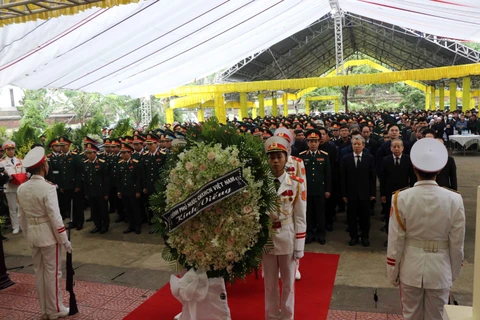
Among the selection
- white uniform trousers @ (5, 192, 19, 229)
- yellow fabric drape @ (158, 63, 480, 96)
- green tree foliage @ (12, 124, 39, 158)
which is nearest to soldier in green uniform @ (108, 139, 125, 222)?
white uniform trousers @ (5, 192, 19, 229)

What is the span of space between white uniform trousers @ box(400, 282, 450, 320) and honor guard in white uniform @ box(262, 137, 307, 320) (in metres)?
0.84

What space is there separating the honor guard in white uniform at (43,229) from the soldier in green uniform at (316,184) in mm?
3381

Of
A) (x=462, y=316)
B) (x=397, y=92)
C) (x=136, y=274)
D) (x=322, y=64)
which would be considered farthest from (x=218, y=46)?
(x=397, y=92)

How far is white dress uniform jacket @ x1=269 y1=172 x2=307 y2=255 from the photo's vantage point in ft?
10.6

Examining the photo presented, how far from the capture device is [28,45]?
225 inches

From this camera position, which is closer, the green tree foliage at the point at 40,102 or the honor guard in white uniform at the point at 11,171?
the honor guard in white uniform at the point at 11,171

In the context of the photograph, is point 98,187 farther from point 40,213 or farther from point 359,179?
point 359,179

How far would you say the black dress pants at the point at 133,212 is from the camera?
22.6ft

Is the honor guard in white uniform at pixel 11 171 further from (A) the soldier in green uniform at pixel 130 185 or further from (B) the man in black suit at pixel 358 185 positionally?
(B) the man in black suit at pixel 358 185

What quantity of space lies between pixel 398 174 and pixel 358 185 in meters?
0.54

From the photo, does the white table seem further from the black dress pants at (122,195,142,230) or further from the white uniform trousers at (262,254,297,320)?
the white uniform trousers at (262,254,297,320)

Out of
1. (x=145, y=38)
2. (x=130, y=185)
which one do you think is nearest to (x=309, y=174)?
(x=130, y=185)

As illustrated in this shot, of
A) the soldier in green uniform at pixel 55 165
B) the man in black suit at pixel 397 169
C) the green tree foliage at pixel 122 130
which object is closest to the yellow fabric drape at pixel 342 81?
the green tree foliage at pixel 122 130

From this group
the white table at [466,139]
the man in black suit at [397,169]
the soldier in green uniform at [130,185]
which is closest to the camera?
the man in black suit at [397,169]
